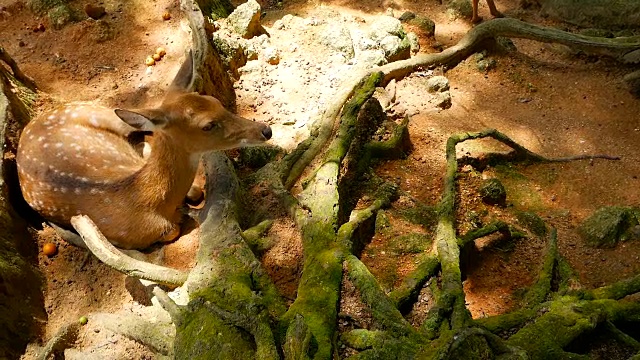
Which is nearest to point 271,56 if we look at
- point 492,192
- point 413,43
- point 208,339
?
point 413,43

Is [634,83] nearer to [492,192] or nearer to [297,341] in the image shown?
[492,192]

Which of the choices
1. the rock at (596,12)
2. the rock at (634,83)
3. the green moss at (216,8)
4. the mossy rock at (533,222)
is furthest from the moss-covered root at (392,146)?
the rock at (596,12)

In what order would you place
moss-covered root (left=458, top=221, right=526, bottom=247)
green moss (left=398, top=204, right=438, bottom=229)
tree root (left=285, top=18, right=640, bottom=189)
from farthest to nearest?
tree root (left=285, top=18, right=640, bottom=189) → green moss (left=398, top=204, right=438, bottom=229) → moss-covered root (left=458, top=221, right=526, bottom=247)

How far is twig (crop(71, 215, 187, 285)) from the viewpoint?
11.6 feet

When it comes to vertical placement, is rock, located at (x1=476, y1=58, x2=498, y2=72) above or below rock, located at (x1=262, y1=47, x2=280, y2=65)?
below

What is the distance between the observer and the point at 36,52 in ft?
21.3

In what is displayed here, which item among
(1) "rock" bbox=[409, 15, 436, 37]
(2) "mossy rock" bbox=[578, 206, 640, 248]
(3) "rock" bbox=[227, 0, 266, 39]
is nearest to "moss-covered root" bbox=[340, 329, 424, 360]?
(2) "mossy rock" bbox=[578, 206, 640, 248]

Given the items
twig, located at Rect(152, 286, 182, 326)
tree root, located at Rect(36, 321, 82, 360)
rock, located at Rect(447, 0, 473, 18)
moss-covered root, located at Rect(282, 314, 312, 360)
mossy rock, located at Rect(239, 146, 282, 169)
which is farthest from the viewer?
rock, located at Rect(447, 0, 473, 18)

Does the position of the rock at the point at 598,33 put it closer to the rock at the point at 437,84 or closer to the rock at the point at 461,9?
the rock at the point at 461,9

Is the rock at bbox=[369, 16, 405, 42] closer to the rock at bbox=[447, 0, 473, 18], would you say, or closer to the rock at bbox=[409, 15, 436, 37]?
the rock at bbox=[409, 15, 436, 37]

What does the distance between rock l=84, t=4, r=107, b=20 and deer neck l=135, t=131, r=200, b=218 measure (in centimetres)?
361

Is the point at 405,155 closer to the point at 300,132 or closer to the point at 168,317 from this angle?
the point at 300,132

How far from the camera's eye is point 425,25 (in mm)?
7422

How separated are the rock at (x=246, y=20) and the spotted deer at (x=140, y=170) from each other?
233 cm
